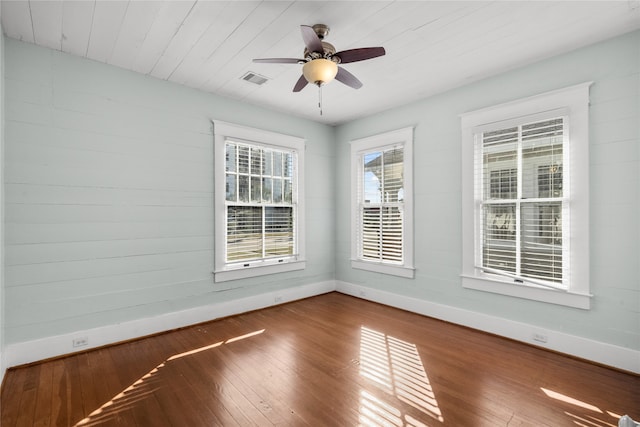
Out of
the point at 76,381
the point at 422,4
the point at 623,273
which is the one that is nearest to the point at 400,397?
the point at 623,273

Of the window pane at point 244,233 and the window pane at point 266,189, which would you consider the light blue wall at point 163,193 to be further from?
the window pane at point 266,189

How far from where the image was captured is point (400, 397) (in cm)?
231

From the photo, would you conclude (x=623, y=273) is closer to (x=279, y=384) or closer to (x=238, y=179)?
(x=279, y=384)

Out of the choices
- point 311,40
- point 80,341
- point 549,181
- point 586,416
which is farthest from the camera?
point 549,181

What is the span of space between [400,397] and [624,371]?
82.4 inches

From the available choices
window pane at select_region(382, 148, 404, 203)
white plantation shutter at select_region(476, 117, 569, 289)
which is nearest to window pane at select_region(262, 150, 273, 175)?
window pane at select_region(382, 148, 404, 203)

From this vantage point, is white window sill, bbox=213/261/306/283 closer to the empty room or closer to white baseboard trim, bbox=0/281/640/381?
the empty room

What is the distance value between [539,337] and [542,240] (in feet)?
3.31

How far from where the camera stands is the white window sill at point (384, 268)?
14.2 feet

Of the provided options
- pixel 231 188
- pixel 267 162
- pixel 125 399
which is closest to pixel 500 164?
pixel 267 162

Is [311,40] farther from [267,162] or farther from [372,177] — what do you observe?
[372,177]

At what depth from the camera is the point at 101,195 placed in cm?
315

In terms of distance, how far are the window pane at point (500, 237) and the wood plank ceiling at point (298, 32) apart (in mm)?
1594

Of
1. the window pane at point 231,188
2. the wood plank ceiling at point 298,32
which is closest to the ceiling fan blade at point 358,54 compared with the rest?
the wood plank ceiling at point 298,32
